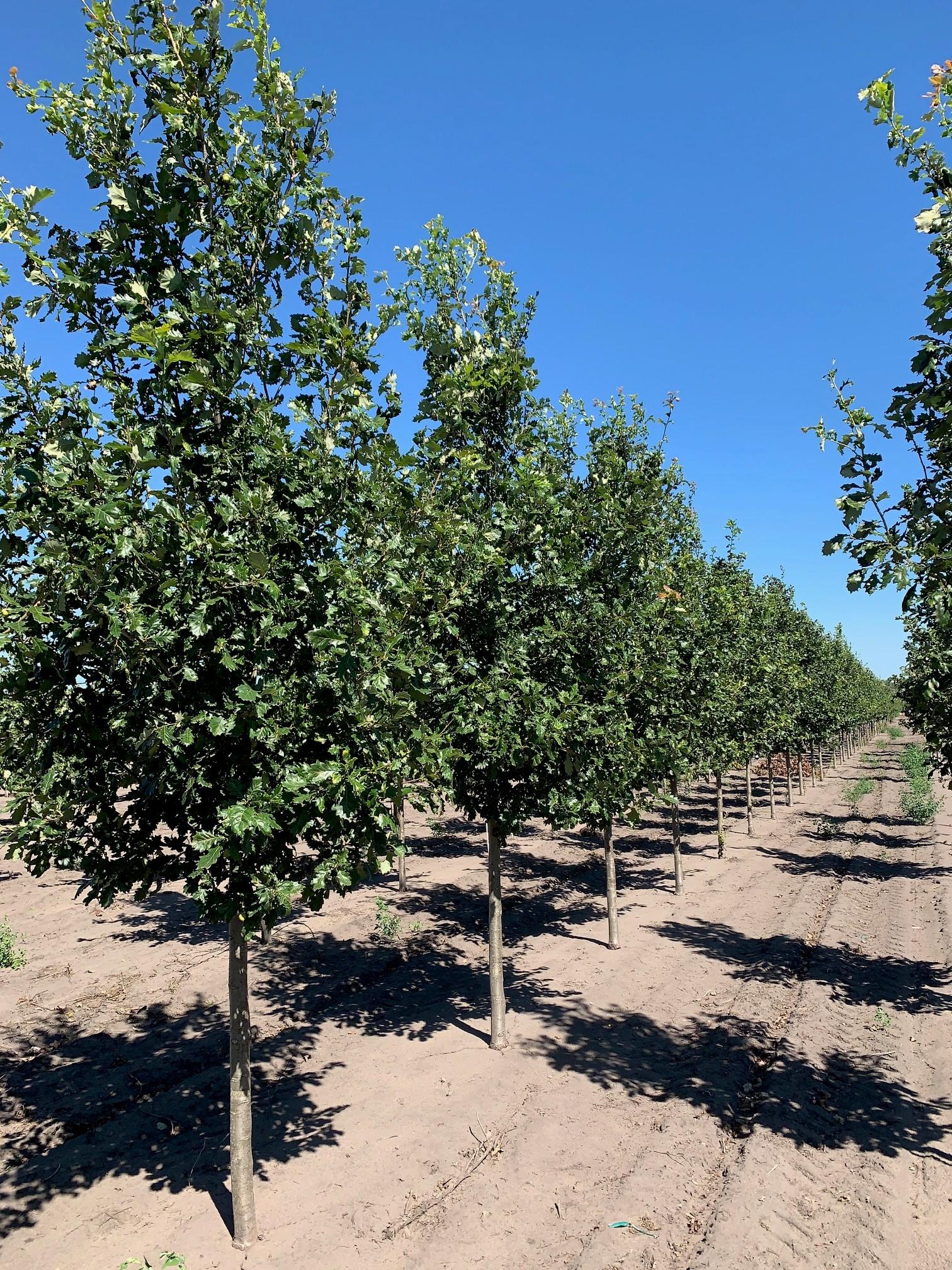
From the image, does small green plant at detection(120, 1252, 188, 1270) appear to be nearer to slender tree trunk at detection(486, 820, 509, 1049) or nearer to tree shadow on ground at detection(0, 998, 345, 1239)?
tree shadow on ground at detection(0, 998, 345, 1239)

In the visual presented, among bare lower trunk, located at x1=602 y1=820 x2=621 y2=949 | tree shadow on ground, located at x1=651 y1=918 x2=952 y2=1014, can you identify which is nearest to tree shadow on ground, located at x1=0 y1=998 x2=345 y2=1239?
bare lower trunk, located at x1=602 y1=820 x2=621 y2=949

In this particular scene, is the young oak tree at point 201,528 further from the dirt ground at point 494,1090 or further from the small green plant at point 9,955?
the small green plant at point 9,955

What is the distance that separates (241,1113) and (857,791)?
128 feet

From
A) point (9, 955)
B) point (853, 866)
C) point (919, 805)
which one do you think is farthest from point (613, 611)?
point (919, 805)

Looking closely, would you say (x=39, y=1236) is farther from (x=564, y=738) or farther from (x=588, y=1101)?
(x=564, y=738)

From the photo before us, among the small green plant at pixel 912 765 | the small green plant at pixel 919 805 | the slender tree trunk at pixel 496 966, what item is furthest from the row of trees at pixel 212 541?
the small green plant at pixel 912 765

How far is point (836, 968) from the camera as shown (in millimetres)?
13070

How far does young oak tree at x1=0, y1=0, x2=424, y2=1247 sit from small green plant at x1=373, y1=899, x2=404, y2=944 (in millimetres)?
9262

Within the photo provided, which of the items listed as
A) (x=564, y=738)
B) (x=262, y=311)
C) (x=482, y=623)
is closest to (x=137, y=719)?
(x=262, y=311)

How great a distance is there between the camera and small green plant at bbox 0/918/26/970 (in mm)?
12969

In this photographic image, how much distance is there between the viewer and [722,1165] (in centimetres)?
703

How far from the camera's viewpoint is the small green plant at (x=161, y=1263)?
17.1 feet

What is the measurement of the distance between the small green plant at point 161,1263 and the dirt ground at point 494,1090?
8.5 inches

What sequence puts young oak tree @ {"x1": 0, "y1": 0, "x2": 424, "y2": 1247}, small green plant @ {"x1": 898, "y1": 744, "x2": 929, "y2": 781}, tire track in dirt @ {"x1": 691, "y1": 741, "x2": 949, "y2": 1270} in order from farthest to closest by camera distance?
1. small green plant @ {"x1": 898, "y1": 744, "x2": 929, "y2": 781}
2. tire track in dirt @ {"x1": 691, "y1": 741, "x2": 949, "y2": 1270}
3. young oak tree @ {"x1": 0, "y1": 0, "x2": 424, "y2": 1247}
